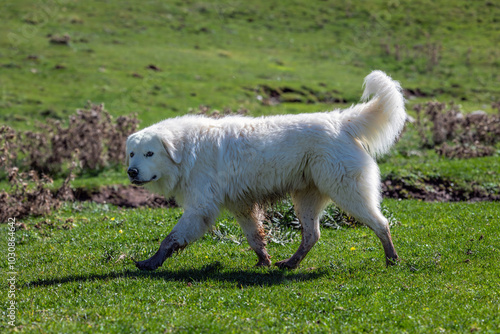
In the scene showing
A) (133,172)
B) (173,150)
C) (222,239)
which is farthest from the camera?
(222,239)

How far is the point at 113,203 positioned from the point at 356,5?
47.6 meters

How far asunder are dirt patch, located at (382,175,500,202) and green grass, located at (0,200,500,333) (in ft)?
6.56

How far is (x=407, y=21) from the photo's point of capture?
52188 millimetres

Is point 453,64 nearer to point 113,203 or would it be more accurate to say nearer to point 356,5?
point 356,5

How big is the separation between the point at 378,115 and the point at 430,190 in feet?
19.3

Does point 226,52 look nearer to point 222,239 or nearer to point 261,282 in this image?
point 222,239

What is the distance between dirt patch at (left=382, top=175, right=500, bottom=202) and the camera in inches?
485

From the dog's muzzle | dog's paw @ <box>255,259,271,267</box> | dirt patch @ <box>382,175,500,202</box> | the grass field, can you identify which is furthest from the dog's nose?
dirt patch @ <box>382,175,500,202</box>

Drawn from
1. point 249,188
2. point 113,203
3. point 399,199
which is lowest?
point 113,203

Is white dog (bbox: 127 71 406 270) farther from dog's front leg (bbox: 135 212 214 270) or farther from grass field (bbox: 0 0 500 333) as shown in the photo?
grass field (bbox: 0 0 500 333)

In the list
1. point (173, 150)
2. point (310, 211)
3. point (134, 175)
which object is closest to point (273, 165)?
point (310, 211)

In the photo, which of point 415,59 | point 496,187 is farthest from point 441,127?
point 415,59

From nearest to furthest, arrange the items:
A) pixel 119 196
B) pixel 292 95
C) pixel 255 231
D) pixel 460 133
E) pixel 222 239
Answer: pixel 255 231, pixel 222 239, pixel 119 196, pixel 460 133, pixel 292 95

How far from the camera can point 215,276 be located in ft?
23.5
